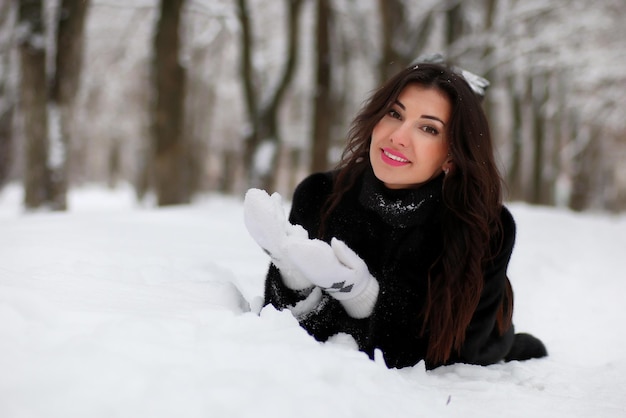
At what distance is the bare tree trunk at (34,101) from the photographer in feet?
19.4

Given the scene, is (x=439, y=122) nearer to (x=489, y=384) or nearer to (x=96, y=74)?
(x=489, y=384)

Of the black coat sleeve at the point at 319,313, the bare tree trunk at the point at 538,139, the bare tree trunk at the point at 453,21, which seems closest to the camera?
the black coat sleeve at the point at 319,313

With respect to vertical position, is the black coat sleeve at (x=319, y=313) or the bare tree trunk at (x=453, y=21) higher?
the bare tree trunk at (x=453, y=21)

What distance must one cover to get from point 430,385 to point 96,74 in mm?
13732

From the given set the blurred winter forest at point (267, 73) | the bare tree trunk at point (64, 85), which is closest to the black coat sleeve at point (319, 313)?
the blurred winter forest at point (267, 73)

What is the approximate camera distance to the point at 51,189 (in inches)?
245

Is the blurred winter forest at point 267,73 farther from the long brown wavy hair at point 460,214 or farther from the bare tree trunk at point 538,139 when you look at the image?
the long brown wavy hair at point 460,214

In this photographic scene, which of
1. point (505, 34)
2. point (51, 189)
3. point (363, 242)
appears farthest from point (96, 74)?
point (363, 242)

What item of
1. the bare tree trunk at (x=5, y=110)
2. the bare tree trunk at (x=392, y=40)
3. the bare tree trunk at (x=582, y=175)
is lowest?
the bare tree trunk at (x=582, y=175)

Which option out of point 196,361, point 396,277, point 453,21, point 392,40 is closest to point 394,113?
point 396,277

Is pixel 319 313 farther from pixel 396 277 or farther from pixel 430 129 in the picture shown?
pixel 430 129

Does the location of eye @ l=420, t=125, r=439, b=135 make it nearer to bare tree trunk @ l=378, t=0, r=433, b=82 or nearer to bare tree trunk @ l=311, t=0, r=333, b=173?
bare tree trunk @ l=378, t=0, r=433, b=82

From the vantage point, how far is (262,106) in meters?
8.89

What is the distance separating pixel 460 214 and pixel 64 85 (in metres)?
5.56
